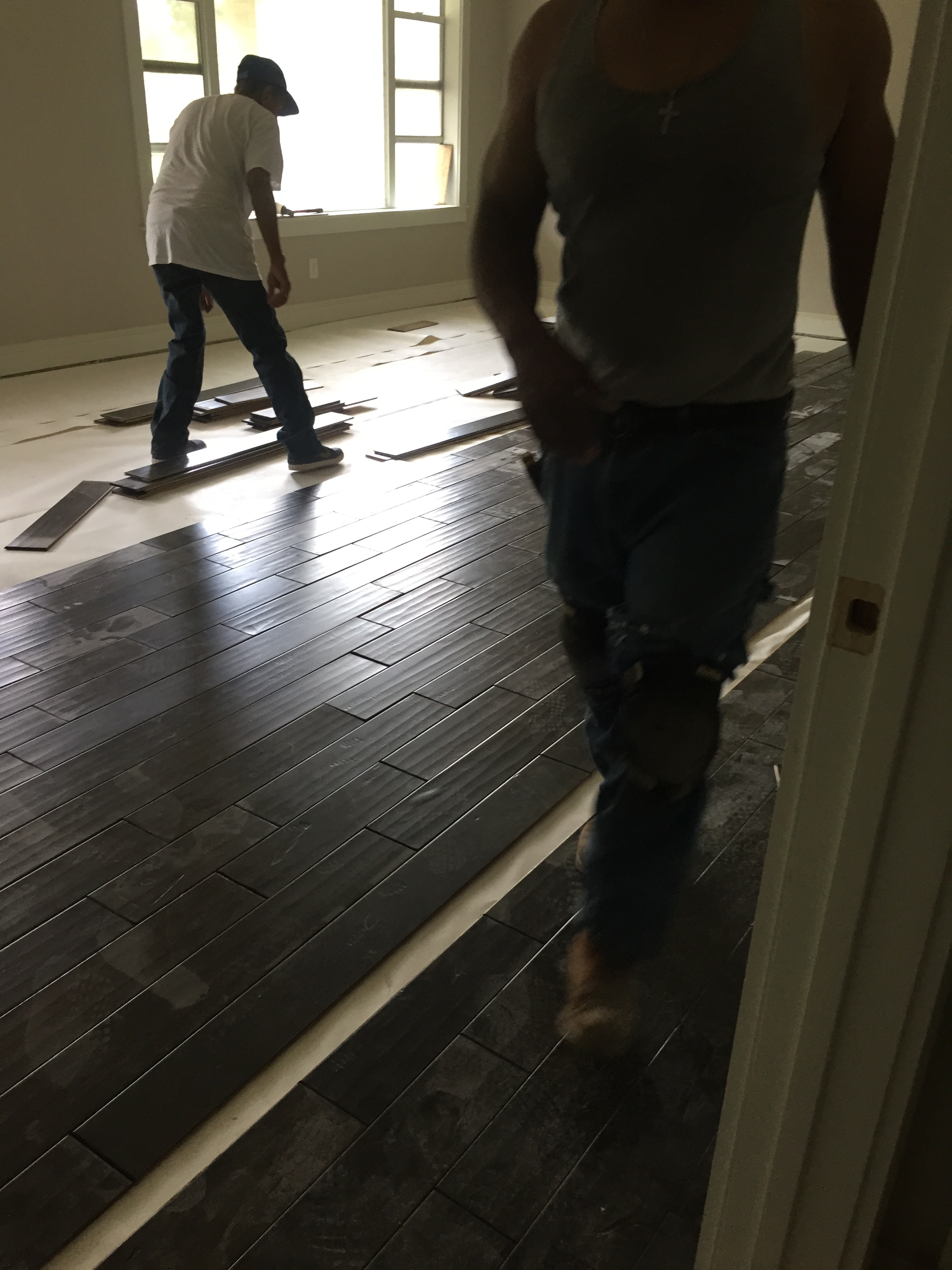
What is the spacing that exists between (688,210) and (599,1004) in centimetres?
102

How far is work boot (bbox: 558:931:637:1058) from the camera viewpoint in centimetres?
142

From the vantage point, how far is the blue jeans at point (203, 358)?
151 inches

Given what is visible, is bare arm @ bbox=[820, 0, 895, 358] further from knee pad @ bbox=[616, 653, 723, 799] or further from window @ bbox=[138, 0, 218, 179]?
window @ bbox=[138, 0, 218, 179]

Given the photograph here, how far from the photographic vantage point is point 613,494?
1.21 meters

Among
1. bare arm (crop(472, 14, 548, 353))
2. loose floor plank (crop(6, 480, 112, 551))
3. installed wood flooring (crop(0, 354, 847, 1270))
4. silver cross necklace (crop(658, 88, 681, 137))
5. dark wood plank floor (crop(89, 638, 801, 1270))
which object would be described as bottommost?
loose floor plank (crop(6, 480, 112, 551))

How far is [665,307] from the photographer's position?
1.12m

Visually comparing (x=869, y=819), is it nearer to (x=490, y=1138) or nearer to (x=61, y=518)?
(x=490, y=1138)

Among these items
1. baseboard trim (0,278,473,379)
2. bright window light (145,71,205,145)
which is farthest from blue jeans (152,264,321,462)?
bright window light (145,71,205,145)

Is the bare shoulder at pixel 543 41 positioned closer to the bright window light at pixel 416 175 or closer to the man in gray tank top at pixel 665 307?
the man in gray tank top at pixel 665 307

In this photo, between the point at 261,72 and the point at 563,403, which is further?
the point at 261,72

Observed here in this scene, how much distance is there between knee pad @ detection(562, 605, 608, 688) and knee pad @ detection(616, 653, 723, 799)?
0.47 ft

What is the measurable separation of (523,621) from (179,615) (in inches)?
36.4

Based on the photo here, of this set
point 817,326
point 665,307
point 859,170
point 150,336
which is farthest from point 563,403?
point 817,326

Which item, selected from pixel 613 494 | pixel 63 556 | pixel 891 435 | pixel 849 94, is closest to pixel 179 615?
pixel 63 556
